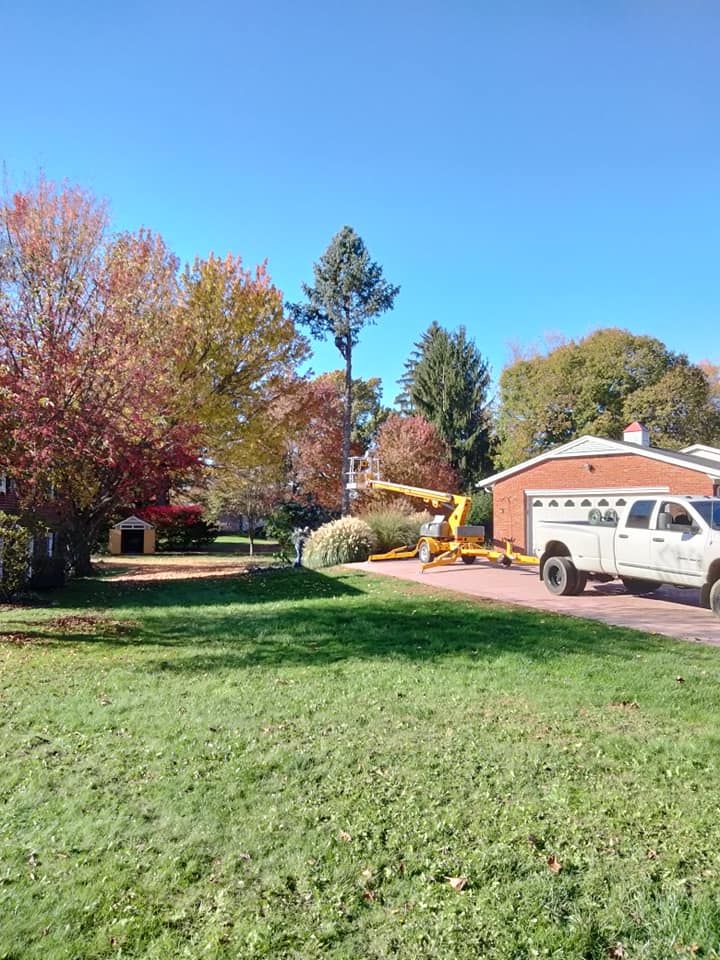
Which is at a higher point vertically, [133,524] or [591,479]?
[591,479]

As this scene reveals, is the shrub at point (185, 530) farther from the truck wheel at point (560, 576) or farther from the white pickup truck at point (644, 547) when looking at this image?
the white pickup truck at point (644, 547)

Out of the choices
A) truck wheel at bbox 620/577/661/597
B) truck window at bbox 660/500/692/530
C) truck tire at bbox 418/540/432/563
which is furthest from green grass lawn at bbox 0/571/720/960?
truck tire at bbox 418/540/432/563

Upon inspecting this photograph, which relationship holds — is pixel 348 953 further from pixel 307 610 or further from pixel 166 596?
pixel 166 596

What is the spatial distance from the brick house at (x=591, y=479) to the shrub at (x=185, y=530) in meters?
13.6

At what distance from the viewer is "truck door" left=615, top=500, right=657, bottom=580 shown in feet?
35.0

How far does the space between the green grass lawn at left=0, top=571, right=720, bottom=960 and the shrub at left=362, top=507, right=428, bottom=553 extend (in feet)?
43.6

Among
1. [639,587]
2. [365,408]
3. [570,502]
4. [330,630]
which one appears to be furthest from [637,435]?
[365,408]

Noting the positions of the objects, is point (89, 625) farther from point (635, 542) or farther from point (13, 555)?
point (635, 542)

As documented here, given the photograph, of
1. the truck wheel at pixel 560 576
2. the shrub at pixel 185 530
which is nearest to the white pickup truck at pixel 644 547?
the truck wheel at pixel 560 576

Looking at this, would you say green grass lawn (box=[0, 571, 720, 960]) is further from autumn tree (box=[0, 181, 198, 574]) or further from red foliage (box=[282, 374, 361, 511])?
red foliage (box=[282, 374, 361, 511])

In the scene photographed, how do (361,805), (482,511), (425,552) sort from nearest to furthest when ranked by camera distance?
(361,805)
(425,552)
(482,511)

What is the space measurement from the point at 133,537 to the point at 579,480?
20099 mm

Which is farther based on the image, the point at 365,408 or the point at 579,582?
the point at 365,408

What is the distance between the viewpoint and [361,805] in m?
3.63
